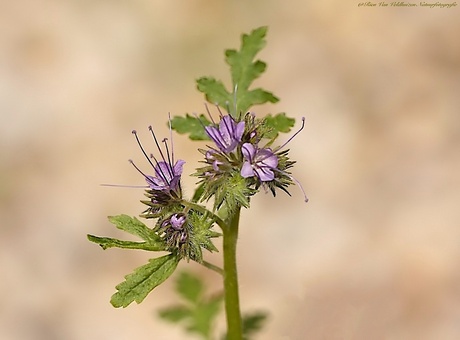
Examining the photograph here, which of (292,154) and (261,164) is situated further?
(292,154)

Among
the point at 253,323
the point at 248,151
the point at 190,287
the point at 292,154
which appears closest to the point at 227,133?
the point at 248,151

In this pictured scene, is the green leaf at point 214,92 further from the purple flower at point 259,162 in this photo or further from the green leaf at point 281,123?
the purple flower at point 259,162

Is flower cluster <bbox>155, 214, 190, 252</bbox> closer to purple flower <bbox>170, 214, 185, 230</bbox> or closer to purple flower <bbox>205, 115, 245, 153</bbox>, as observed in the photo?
purple flower <bbox>170, 214, 185, 230</bbox>

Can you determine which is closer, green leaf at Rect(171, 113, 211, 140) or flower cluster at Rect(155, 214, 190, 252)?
flower cluster at Rect(155, 214, 190, 252)

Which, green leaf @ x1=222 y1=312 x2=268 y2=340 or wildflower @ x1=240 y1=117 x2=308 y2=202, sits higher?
green leaf @ x1=222 y1=312 x2=268 y2=340

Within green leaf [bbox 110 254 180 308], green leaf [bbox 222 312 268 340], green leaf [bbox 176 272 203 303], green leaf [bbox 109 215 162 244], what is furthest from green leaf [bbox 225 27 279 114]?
green leaf [bbox 176 272 203 303]

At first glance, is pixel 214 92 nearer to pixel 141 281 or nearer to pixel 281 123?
pixel 281 123

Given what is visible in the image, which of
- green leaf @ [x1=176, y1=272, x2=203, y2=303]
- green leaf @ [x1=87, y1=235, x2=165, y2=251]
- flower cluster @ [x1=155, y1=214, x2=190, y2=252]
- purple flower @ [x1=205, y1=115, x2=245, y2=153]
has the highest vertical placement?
green leaf @ [x1=176, y1=272, x2=203, y2=303]
